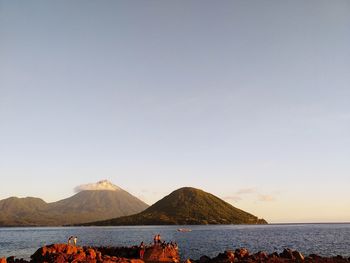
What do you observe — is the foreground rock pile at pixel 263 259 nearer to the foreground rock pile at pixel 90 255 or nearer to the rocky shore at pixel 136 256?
the rocky shore at pixel 136 256

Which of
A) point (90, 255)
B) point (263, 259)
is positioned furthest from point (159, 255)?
point (263, 259)

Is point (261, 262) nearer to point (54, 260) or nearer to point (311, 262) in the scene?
point (311, 262)

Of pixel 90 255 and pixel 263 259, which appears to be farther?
pixel 263 259

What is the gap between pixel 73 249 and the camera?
5066cm

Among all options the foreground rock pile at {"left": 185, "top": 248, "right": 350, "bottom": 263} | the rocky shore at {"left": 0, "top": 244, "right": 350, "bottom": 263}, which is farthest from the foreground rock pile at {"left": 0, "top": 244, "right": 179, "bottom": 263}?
the foreground rock pile at {"left": 185, "top": 248, "right": 350, "bottom": 263}

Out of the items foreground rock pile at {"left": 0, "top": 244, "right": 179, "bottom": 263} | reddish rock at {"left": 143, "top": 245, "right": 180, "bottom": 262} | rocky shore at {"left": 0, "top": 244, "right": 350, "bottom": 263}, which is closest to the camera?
foreground rock pile at {"left": 0, "top": 244, "right": 179, "bottom": 263}

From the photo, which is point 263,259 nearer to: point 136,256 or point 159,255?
point 159,255

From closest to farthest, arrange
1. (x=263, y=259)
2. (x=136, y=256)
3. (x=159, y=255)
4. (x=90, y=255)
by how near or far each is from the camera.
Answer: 1. (x=90, y=255)
2. (x=263, y=259)
3. (x=159, y=255)
4. (x=136, y=256)

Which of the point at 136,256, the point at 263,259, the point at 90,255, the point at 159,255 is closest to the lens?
the point at 90,255

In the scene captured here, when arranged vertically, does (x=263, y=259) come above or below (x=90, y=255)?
below

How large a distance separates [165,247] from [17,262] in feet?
65.7

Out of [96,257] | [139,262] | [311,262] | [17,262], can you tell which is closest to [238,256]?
[311,262]

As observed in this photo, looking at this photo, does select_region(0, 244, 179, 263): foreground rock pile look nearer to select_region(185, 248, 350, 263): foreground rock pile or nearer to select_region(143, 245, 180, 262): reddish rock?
select_region(143, 245, 180, 262): reddish rock

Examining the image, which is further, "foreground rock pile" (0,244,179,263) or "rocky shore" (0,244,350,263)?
A: "rocky shore" (0,244,350,263)
